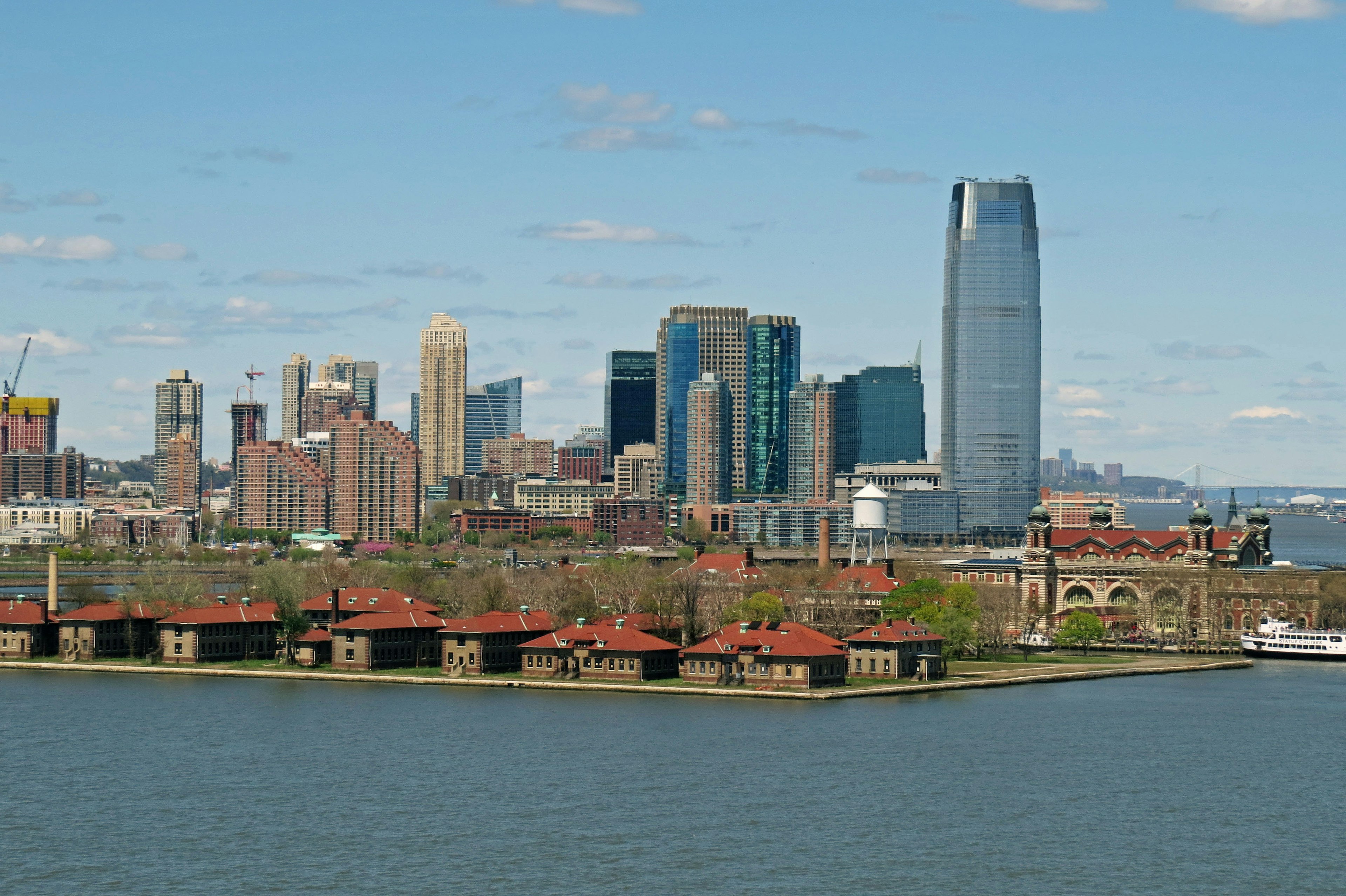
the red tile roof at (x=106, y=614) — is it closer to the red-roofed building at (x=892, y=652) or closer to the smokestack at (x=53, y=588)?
the smokestack at (x=53, y=588)

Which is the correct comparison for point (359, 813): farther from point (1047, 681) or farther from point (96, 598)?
point (96, 598)

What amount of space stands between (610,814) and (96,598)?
8881 cm

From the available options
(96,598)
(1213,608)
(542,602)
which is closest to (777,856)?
(542,602)

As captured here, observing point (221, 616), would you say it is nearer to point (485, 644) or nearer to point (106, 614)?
point (106, 614)

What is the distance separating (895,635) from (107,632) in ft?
141

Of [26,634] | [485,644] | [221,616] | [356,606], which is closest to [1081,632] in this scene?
[485,644]

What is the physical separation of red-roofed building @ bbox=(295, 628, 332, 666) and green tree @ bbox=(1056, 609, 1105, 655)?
144 ft

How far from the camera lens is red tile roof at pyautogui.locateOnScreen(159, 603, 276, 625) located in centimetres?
10694

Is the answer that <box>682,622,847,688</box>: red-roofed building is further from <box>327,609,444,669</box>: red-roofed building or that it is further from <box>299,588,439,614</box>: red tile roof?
<box>299,588,439,614</box>: red tile roof

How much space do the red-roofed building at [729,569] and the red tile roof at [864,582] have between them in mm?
7018

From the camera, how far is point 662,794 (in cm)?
6391

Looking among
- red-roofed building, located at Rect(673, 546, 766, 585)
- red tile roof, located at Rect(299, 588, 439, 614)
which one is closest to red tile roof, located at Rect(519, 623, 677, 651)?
red tile roof, located at Rect(299, 588, 439, 614)

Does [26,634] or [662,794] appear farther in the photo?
[26,634]

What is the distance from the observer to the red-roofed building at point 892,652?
97.6 m
